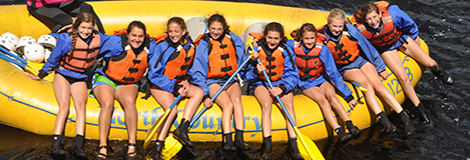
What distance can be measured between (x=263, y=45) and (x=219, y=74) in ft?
1.79

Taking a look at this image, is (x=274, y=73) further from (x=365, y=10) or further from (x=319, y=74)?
(x=365, y=10)

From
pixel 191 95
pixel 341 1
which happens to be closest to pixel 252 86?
pixel 191 95

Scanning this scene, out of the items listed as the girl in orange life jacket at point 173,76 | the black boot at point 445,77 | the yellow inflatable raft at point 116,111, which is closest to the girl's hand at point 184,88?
the girl in orange life jacket at point 173,76

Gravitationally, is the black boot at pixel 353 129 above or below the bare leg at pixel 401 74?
below

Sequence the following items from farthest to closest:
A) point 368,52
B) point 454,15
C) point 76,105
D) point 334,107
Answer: point 454,15 < point 368,52 < point 334,107 < point 76,105

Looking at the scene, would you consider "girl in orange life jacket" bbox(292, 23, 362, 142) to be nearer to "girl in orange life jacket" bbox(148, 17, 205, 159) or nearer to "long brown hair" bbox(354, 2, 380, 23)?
"long brown hair" bbox(354, 2, 380, 23)

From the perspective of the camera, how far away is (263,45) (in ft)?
16.1

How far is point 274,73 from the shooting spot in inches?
193

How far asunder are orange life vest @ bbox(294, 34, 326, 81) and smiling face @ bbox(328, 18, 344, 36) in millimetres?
145

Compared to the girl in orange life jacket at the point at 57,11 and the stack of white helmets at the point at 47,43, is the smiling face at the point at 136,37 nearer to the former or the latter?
the girl in orange life jacket at the point at 57,11

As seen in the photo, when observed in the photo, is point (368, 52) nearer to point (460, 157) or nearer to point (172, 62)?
point (460, 157)

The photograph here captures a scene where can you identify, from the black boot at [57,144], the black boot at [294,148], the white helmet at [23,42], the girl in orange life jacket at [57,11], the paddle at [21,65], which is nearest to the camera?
the black boot at [57,144]

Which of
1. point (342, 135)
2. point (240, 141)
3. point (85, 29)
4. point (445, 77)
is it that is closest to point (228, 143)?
point (240, 141)

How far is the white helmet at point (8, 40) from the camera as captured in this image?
5.08 metres
